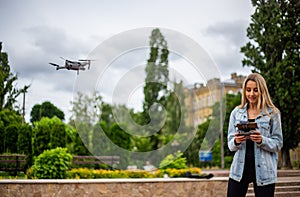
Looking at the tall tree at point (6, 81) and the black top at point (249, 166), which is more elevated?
the tall tree at point (6, 81)

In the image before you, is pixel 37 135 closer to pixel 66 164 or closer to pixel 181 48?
pixel 66 164

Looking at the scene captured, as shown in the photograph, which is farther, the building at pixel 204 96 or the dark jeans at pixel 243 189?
the building at pixel 204 96

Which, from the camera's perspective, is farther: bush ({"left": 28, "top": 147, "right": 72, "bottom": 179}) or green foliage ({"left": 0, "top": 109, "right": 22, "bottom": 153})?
green foliage ({"left": 0, "top": 109, "right": 22, "bottom": 153})

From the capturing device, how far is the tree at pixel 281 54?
48.0 feet

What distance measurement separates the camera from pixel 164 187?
6535 mm

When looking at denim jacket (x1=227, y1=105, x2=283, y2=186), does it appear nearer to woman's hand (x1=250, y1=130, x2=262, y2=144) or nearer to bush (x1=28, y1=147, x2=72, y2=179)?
woman's hand (x1=250, y1=130, x2=262, y2=144)

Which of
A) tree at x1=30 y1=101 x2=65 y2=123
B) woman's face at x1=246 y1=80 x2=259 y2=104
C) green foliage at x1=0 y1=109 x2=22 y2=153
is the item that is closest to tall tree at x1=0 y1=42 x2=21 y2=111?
green foliage at x1=0 y1=109 x2=22 y2=153

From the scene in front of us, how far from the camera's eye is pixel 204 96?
26.9 metres

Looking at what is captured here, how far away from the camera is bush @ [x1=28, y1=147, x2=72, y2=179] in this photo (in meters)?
7.89

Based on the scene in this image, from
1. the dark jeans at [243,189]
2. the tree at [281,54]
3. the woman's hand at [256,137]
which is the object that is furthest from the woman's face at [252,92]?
the tree at [281,54]

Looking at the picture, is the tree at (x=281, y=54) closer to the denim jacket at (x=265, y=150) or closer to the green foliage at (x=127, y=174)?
the green foliage at (x=127, y=174)

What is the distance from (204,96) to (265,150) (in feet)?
80.4

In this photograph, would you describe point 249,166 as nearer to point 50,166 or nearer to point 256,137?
point 256,137

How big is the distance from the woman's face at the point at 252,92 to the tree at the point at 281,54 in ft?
40.6
